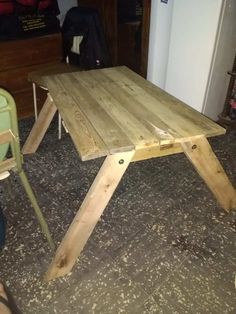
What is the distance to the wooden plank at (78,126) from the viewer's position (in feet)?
3.98

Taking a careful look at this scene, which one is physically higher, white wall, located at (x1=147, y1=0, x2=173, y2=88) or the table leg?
white wall, located at (x1=147, y1=0, x2=173, y2=88)

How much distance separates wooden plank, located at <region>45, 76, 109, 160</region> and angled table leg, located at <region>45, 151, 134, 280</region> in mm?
71

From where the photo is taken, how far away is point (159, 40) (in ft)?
9.09

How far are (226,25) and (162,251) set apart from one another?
5.58ft

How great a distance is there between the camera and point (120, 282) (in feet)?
4.56

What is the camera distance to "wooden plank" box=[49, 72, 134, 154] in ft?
4.09

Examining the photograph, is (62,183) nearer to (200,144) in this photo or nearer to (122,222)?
(122,222)

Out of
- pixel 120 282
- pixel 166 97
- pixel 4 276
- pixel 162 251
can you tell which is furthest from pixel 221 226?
pixel 4 276

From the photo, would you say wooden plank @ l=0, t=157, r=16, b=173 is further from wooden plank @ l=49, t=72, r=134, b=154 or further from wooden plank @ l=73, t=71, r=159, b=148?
wooden plank @ l=73, t=71, r=159, b=148

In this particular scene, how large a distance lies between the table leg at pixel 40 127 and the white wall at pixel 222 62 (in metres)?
1.27

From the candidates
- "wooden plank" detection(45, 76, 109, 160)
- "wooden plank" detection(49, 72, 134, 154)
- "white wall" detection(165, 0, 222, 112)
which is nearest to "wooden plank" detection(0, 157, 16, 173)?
"wooden plank" detection(45, 76, 109, 160)

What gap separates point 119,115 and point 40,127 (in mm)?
852

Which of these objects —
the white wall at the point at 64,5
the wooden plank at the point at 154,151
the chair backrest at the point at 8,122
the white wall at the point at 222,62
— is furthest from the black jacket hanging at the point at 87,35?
the chair backrest at the point at 8,122

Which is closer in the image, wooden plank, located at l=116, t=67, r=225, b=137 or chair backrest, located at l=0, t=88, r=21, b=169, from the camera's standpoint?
chair backrest, located at l=0, t=88, r=21, b=169
